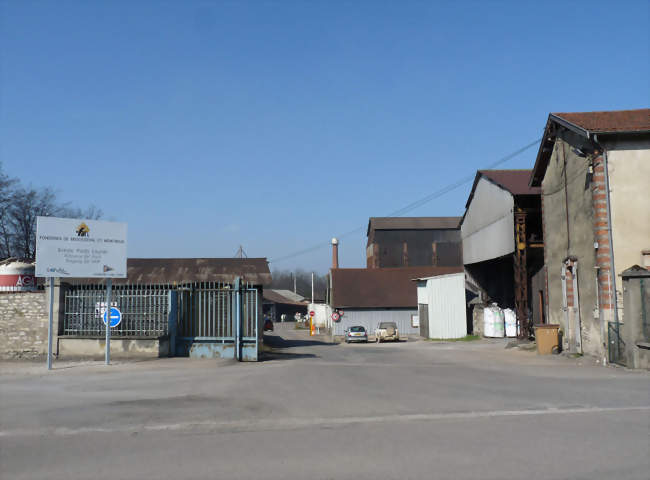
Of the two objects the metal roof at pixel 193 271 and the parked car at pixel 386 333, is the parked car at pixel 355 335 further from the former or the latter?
the metal roof at pixel 193 271

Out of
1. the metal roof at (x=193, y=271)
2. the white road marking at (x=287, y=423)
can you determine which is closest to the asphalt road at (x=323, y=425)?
the white road marking at (x=287, y=423)

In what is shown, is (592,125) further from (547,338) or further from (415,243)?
(415,243)

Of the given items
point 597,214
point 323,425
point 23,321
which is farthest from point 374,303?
point 323,425

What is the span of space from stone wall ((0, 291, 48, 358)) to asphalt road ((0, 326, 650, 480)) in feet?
11.5

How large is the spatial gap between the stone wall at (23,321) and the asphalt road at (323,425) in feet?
11.5

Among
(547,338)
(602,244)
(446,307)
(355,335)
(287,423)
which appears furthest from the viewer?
(355,335)

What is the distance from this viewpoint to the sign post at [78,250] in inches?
660

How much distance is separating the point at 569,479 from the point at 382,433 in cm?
292

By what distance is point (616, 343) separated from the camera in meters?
17.6

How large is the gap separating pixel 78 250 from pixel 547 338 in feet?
56.8

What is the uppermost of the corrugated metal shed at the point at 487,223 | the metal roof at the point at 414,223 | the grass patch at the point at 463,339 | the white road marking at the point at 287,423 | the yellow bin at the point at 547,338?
the metal roof at the point at 414,223

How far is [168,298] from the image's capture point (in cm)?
1934

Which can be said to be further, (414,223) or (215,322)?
(414,223)

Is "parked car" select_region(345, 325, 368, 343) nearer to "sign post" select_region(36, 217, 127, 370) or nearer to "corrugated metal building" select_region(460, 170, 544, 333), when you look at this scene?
"corrugated metal building" select_region(460, 170, 544, 333)
